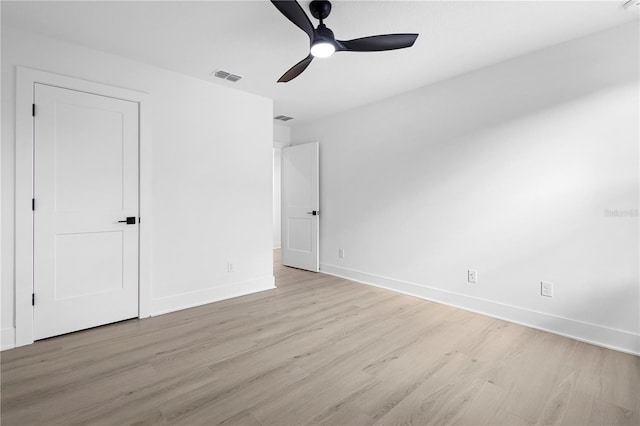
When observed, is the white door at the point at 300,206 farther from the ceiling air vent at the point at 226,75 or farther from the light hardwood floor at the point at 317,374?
the light hardwood floor at the point at 317,374

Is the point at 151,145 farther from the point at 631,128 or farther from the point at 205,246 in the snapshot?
the point at 631,128

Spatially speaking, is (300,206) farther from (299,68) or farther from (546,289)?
(546,289)

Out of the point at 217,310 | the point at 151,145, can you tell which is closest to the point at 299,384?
the point at 217,310

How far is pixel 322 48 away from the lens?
2.07 metres

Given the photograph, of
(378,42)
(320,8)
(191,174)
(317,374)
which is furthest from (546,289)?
(191,174)

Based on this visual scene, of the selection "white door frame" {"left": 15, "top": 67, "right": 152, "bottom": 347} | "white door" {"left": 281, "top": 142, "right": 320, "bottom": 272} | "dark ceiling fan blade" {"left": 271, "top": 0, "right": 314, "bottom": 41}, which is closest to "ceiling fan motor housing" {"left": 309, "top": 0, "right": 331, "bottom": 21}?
"dark ceiling fan blade" {"left": 271, "top": 0, "right": 314, "bottom": 41}

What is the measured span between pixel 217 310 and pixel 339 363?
5.34 feet

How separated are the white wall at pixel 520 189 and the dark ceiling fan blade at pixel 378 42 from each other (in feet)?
4.88

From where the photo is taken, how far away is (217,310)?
3232 millimetres

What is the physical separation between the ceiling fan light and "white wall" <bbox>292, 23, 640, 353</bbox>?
6.21ft

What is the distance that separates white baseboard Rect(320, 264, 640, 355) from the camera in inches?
93.6

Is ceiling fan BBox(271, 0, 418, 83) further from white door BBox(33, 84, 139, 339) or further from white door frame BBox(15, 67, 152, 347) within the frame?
white door frame BBox(15, 67, 152, 347)

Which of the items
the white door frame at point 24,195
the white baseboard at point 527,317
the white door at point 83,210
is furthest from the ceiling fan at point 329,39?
the white baseboard at point 527,317

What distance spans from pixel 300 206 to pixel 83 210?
3.02 m
